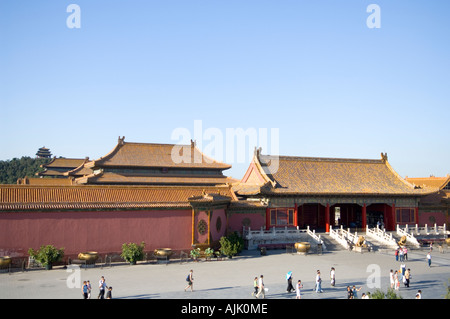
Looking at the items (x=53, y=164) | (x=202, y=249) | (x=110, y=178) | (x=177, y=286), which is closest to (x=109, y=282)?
(x=177, y=286)

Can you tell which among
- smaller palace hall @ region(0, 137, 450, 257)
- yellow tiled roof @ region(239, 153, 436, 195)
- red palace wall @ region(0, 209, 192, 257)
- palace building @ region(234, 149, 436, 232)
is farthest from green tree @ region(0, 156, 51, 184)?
red palace wall @ region(0, 209, 192, 257)

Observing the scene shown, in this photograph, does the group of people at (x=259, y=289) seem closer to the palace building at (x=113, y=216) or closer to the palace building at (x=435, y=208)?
the palace building at (x=113, y=216)

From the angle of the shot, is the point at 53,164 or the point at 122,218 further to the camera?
the point at 53,164

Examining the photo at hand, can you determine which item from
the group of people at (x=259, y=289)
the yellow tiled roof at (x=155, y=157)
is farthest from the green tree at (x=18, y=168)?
the group of people at (x=259, y=289)

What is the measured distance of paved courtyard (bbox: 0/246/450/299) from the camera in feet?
65.3

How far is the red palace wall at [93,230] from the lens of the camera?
26469 millimetres

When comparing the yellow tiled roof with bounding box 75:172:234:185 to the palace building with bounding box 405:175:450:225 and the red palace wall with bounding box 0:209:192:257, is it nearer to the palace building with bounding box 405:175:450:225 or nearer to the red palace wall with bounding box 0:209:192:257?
the red palace wall with bounding box 0:209:192:257

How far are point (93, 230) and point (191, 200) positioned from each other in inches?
270

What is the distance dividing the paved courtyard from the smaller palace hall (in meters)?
2.39

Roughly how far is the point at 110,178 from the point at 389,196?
90.2ft

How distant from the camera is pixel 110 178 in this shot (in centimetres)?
4325
